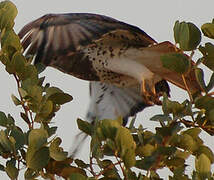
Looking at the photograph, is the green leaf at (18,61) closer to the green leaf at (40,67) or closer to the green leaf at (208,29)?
the green leaf at (40,67)

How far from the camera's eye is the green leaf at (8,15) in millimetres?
2994

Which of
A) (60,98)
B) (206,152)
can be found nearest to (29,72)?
(60,98)

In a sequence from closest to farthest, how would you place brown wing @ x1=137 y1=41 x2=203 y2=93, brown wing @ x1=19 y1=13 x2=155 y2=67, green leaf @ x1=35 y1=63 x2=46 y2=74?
A: green leaf @ x1=35 y1=63 x2=46 y2=74, brown wing @ x1=19 y1=13 x2=155 y2=67, brown wing @ x1=137 y1=41 x2=203 y2=93

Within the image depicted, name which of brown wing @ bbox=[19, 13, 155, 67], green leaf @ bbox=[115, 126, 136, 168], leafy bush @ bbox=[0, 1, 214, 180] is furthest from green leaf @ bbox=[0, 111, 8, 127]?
green leaf @ bbox=[115, 126, 136, 168]

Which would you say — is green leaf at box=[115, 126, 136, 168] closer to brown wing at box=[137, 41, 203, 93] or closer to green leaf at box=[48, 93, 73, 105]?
green leaf at box=[48, 93, 73, 105]

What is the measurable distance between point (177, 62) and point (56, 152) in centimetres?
60

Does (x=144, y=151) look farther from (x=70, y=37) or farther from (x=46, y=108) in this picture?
(x=70, y=37)

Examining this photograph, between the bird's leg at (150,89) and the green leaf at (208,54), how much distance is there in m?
1.22

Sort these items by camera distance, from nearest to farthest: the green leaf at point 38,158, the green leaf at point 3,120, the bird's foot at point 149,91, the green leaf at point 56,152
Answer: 1. the green leaf at point 38,158
2. the green leaf at point 56,152
3. the green leaf at point 3,120
4. the bird's foot at point 149,91

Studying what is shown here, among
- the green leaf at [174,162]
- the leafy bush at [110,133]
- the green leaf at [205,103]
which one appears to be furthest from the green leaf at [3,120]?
the green leaf at [205,103]

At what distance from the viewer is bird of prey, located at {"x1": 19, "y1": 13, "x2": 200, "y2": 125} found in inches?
136

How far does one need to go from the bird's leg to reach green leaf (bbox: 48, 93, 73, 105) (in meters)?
1.23

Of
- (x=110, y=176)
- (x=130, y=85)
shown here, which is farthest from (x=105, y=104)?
(x=110, y=176)

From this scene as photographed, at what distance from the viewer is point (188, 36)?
2.82 meters
